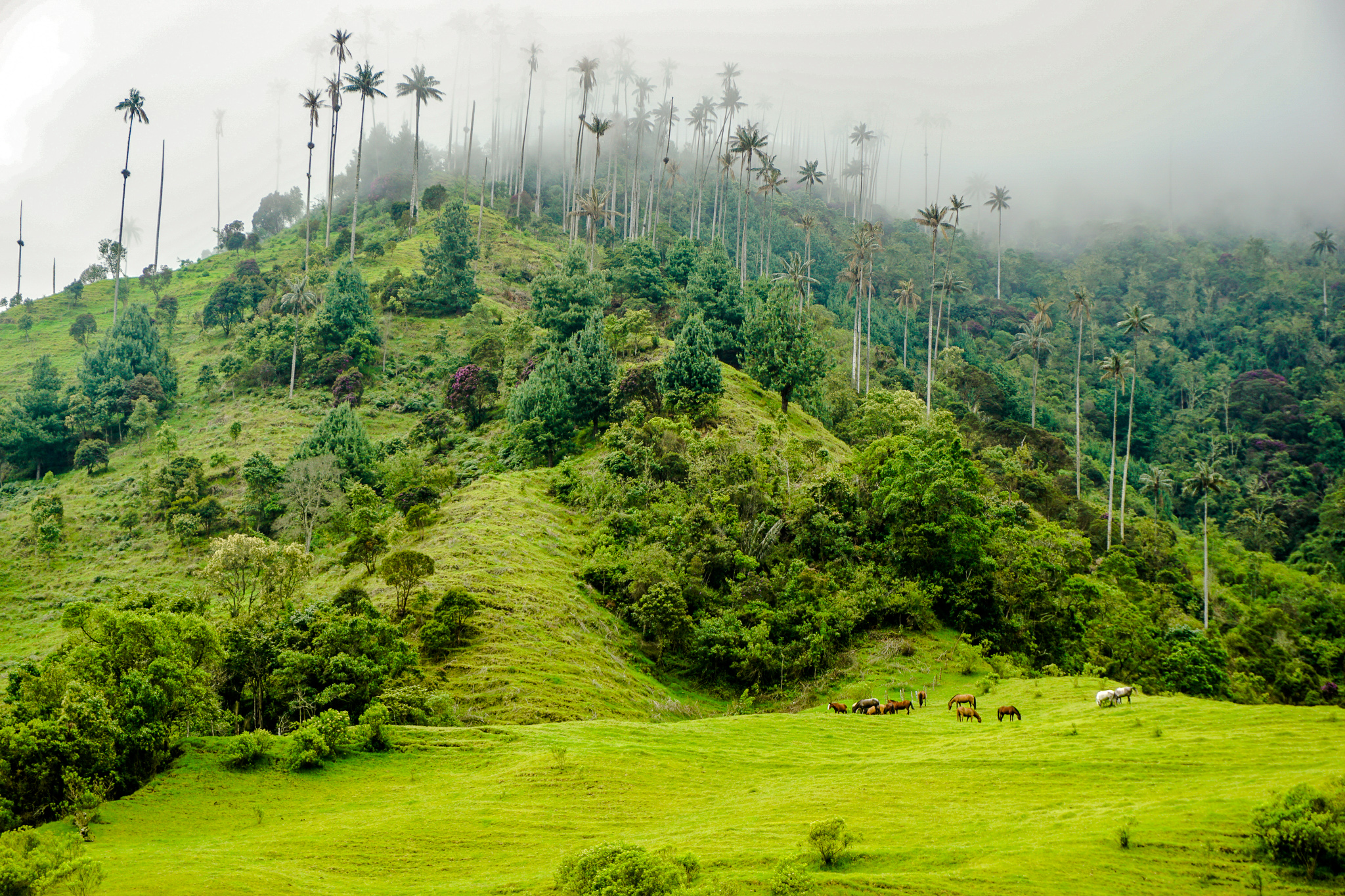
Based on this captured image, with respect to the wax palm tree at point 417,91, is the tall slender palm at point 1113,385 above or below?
below

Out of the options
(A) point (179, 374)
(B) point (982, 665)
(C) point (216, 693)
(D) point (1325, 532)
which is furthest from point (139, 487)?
(D) point (1325, 532)

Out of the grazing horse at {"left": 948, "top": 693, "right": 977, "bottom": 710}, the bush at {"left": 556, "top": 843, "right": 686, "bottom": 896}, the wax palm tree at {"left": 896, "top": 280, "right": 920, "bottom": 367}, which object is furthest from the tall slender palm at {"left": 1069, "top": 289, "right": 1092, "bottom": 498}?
the bush at {"left": 556, "top": 843, "right": 686, "bottom": 896}

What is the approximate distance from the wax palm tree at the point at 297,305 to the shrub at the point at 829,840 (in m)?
74.7

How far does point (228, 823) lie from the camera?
2269cm

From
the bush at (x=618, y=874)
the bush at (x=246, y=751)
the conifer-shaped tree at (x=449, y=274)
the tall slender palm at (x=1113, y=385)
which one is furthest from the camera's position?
the conifer-shaped tree at (x=449, y=274)

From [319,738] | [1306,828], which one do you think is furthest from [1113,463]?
[319,738]

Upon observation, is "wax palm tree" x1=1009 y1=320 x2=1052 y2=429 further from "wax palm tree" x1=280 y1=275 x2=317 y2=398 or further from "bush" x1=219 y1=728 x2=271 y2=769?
"bush" x1=219 y1=728 x2=271 y2=769

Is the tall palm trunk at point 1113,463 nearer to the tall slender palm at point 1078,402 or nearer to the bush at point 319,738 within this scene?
the tall slender palm at point 1078,402

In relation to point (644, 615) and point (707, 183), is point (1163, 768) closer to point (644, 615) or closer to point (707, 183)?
point (644, 615)

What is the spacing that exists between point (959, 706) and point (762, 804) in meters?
12.3

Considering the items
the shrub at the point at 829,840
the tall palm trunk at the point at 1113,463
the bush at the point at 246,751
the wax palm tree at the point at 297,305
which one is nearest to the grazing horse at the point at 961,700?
the shrub at the point at 829,840

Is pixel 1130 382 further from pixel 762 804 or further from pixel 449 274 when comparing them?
pixel 762 804

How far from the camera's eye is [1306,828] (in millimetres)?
16250

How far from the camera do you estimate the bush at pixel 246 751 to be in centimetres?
2570
